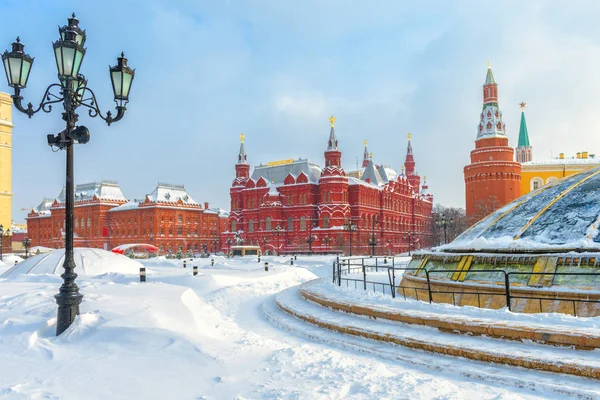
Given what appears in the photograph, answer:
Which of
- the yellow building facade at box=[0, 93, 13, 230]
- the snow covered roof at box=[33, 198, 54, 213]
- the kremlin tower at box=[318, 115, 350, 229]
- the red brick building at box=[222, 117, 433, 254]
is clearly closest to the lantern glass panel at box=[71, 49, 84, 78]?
the red brick building at box=[222, 117, 433, 254]

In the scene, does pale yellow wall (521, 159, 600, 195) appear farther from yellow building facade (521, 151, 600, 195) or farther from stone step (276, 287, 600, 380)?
stone step (276, 287, 600, 380)

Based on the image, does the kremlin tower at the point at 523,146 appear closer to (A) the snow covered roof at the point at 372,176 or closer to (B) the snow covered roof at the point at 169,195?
(A) the snow covered roof at the point at 372,176

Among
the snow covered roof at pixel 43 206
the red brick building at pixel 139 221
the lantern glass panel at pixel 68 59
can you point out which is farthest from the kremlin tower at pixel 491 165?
the snow covered roof at pixel 43 206

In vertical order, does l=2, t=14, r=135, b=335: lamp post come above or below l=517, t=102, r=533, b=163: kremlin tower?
below

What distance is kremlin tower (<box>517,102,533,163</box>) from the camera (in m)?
104

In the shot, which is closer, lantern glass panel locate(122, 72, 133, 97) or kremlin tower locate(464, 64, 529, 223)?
lantern glass panel locate(122, 72, 133, 97)

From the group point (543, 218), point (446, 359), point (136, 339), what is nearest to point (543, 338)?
point (446, 359)

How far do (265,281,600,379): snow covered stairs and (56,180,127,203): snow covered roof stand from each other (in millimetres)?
80968

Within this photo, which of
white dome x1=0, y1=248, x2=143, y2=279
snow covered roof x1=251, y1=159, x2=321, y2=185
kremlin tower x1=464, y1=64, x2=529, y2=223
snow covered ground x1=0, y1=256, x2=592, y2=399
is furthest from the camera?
kremlin tower x1=464, y1=64, x2=529, y2=223

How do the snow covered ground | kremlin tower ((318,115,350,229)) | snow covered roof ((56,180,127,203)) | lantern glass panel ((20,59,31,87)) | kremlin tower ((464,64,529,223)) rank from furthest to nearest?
snow covered roof ((56,180,127,203)) → kremlin tower ((464,64,529,223)) → kremlin tower ((318,115,350,229)) → lantern glass panel ((20,59,31,87)) → the snow covered ground

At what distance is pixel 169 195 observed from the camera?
79.8 metres

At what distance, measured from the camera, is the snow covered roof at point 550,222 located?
31.4 ft

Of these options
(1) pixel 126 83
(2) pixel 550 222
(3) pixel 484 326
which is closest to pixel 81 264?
(1) pixel 126 83

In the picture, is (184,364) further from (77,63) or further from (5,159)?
(5,159)
